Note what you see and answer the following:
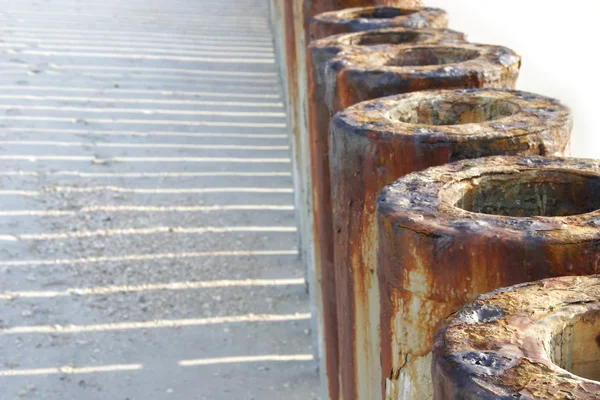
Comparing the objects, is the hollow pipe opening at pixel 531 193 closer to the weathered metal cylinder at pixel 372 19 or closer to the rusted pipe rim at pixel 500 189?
the rusted pipe rim at pixel 500 189

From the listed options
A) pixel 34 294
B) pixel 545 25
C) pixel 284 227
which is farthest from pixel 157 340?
pixel 545 25

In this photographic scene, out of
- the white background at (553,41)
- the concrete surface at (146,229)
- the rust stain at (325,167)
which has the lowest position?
the concrete surface at (146,229)

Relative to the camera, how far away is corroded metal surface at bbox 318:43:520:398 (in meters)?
2.49

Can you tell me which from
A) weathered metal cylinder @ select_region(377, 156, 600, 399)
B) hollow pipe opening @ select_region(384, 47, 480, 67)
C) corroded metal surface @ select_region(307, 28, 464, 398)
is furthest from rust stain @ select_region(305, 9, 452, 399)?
weathered metal cylinder @ select_region(377, 156, 600, 399)

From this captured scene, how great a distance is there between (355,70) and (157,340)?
90.4 inches

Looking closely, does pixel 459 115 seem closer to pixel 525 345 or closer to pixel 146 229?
pixel 525 345

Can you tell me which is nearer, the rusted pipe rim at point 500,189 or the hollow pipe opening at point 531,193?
the rusted pipe rim at point 500,189

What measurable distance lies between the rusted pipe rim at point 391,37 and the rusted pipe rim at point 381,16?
0.51ft

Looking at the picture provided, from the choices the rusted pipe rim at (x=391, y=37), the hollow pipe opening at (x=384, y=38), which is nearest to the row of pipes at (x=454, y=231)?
the rusted pipe rim at (x=391, y=37)

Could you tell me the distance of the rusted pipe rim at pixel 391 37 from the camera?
3.09 meters

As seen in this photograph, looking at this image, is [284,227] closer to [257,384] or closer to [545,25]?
[257,384]

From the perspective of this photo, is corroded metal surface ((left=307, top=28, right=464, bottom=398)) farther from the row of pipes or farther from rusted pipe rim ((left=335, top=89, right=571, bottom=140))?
rusted pipe rim ((left=335, top=89, right=571, bottom=140))

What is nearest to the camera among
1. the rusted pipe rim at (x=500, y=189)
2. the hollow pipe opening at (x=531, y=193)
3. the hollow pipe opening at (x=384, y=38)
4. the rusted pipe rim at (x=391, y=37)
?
the rusted pipe rim at (x=500, y=189)

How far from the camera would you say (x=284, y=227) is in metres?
5.76
